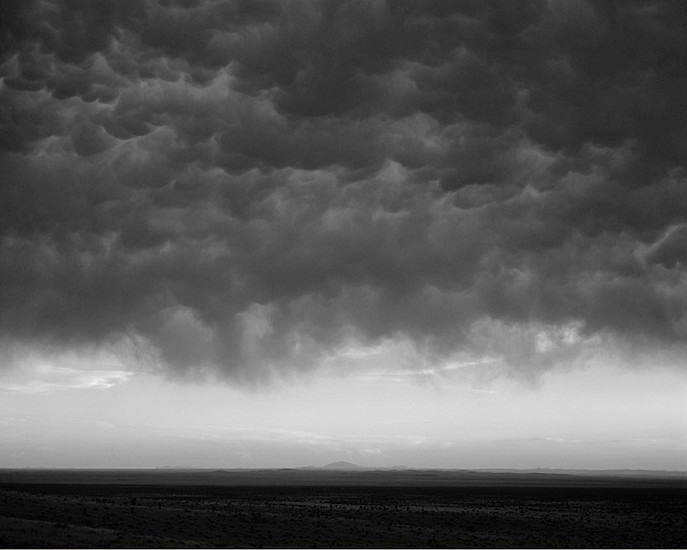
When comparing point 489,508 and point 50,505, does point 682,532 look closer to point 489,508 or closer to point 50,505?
point 489,508

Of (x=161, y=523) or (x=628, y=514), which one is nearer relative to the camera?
(x=161, y=523)

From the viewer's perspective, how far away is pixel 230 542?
102ft

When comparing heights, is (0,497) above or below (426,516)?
above

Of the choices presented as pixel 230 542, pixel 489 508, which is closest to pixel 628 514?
pixel 489 508

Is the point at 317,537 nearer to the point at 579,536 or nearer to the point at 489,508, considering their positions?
the point at 579,536

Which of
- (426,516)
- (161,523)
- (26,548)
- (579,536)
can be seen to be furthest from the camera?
(426,516)

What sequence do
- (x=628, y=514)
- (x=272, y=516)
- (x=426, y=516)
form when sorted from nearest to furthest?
(x=272, y=516) < (x=426, y=516) < (x=628, y=514)

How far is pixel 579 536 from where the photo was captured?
39.4 metres

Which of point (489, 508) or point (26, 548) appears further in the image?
point (489, 508)

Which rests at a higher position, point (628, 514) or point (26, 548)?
point (26, 548)

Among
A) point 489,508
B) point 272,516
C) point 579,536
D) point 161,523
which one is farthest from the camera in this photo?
point 489,508

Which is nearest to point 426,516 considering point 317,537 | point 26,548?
point 317,537

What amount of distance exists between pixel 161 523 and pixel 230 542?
20.3ft

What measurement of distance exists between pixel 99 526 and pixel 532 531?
26726 mm
